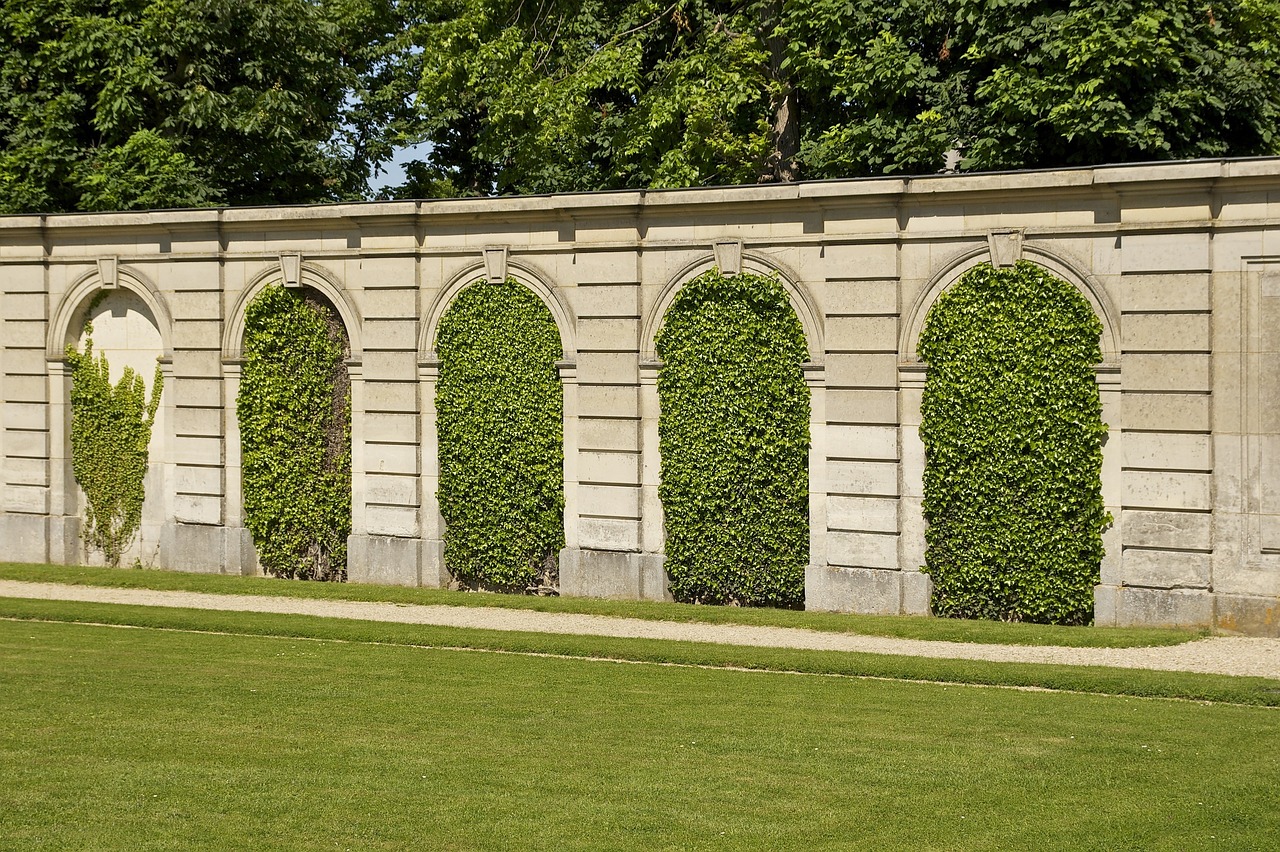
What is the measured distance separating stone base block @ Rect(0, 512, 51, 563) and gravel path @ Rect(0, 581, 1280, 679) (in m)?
1.85

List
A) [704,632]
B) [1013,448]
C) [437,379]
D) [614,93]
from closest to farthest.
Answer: [704,632]
[1013,448]
[437,379]
[614,93]

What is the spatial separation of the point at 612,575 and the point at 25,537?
33.4 feet

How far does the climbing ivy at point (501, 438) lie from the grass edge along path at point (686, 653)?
3.66 metres

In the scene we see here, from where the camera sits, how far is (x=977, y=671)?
48.5 feet

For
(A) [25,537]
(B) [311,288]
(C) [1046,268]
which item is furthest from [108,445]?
(C) [1046,268]

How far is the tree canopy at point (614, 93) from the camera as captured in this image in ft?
75.9

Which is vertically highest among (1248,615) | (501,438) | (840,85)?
(840,85)

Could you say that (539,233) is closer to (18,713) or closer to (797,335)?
(797,335)

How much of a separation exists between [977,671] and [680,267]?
752 cm

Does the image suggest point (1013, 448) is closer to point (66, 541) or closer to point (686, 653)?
point (686, 653)

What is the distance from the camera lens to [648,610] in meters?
19.3

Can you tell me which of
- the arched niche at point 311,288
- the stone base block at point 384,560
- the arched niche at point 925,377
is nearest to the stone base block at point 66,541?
the arched niche at point 311,288

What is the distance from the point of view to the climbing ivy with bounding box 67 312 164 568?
2352cm

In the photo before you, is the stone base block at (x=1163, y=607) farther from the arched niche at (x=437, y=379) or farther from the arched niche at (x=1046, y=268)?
the arched niche at (x=437, y=379)
